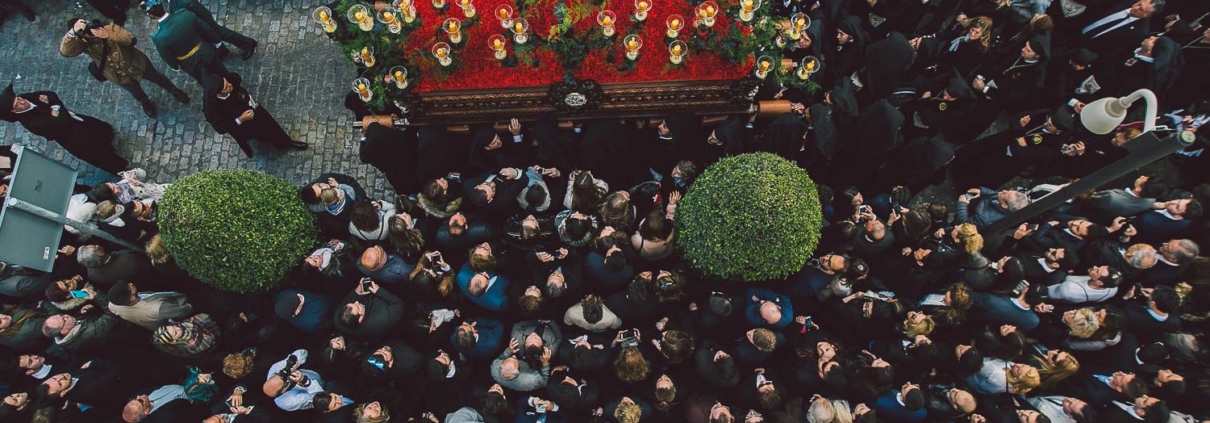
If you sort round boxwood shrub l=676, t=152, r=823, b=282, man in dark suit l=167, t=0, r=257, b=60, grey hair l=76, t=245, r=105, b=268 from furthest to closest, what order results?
man in dark suit l=167, t=0, r=257, b=60, grey hair l=76, t=245, r=105, b=268, round boxwood shrub l=676, t=152, r=823, b=282

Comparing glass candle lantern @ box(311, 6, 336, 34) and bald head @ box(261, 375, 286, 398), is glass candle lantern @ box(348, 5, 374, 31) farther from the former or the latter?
bald head @ box(261, 375, 286, 398)

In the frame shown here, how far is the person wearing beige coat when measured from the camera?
23.5ft

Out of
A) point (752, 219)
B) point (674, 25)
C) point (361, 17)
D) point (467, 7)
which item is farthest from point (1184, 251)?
point (361, 17)

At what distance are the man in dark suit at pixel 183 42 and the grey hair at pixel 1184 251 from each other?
10131 millimetres

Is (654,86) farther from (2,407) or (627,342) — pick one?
(2,407)

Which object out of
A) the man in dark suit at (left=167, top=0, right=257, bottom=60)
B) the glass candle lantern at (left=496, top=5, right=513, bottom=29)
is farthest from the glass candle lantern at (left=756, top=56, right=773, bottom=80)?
the man in dark suit at (left=167, top=0, right=257, bottom=60)

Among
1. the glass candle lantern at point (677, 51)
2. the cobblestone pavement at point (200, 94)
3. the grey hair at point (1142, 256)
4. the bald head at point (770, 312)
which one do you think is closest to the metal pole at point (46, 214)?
the cobblestone pavement at point (200, 94)

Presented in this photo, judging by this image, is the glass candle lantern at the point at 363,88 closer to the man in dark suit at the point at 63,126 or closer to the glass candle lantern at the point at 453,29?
the glass candle lantern at the point at 453,29

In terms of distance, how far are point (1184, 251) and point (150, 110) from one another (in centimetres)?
1200

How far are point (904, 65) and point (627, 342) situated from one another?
4.24m

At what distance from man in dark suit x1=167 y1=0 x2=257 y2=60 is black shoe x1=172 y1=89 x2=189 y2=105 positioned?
2.64ft

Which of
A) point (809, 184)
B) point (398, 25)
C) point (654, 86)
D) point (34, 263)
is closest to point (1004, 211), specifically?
point (809, 184)

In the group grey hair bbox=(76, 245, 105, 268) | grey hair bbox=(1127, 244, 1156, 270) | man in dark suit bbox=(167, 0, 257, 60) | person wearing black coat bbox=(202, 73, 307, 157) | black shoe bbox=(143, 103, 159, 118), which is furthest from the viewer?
black shoe bbox=(143, 103, 159, 118)

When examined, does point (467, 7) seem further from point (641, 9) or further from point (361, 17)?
point (641, 9)
